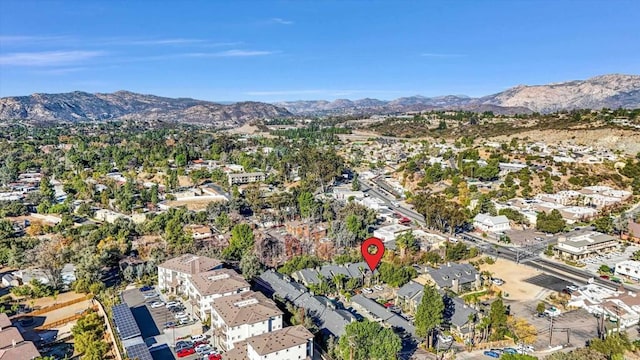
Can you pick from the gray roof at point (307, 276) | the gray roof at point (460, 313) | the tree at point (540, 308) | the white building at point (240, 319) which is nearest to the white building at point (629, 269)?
the tree at point (540, 308)

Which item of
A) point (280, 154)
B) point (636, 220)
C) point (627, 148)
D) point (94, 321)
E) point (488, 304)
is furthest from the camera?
point (280, 154)

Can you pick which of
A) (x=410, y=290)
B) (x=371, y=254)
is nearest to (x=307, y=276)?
(x=371, y=254)

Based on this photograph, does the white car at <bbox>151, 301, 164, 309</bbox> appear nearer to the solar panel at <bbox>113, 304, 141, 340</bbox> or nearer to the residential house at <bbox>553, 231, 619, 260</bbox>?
the solar panel at <bbox>113, 304, 141, 340</bbox>

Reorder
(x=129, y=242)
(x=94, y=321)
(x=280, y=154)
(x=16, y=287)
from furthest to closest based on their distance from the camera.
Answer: (x=280, y=154), (x=129, y=242), (x=16, y=287), (x=94, y=321)

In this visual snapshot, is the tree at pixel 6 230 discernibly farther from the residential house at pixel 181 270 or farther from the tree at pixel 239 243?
the tree at pixel 239 243

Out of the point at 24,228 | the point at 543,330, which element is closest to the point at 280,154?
the point at 24,228

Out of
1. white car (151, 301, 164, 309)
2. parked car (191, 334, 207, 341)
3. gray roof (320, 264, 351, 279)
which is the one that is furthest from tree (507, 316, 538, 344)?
white car (151, 301, 164, 309)

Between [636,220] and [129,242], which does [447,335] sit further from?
[636,220]
